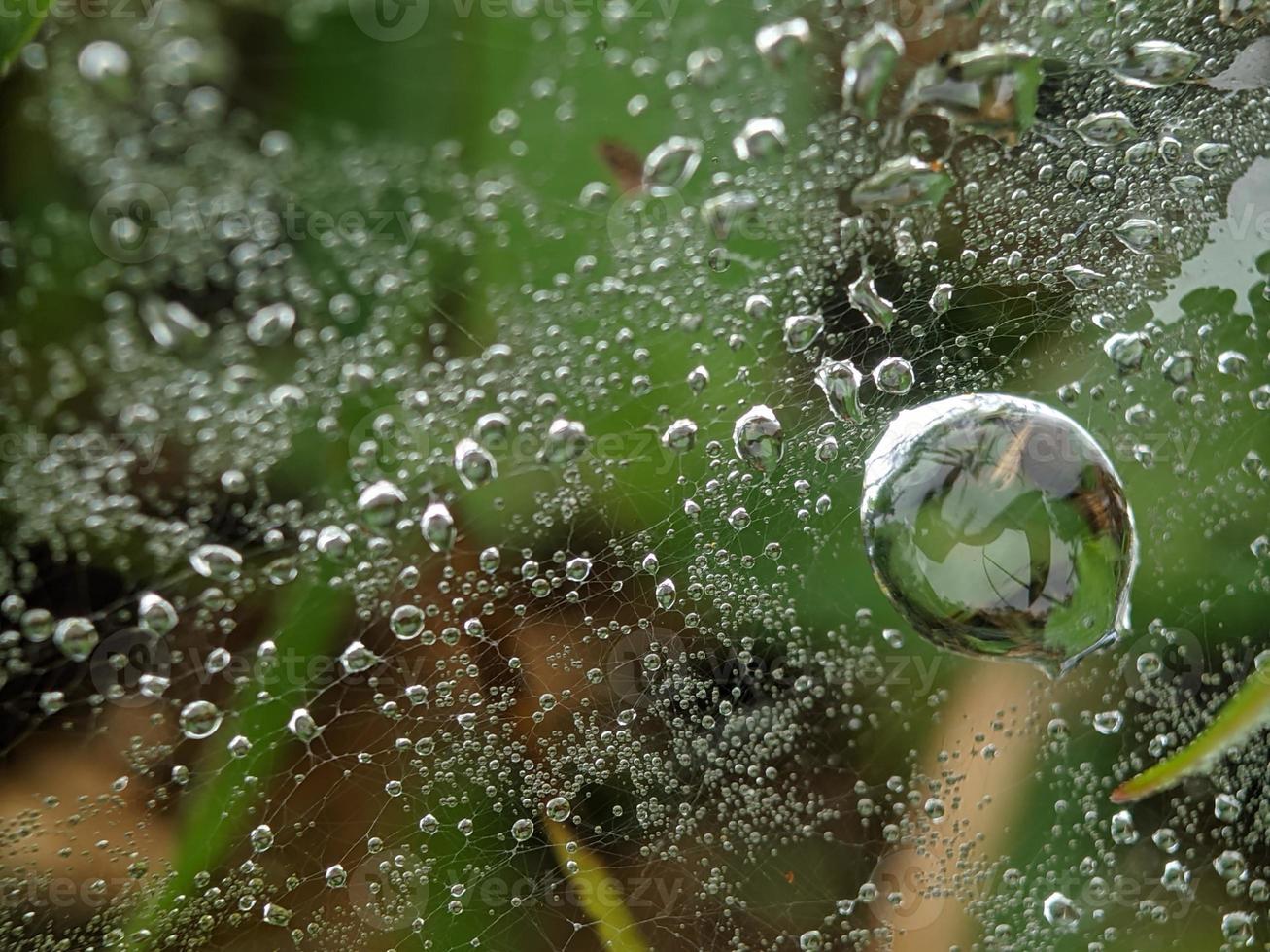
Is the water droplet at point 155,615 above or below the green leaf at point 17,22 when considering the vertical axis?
below

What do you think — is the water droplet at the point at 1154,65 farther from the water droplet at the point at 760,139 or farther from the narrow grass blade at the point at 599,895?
the narrow grass blade at the point at 599,895

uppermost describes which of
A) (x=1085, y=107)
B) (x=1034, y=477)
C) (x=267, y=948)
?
(x=1085, y=107)

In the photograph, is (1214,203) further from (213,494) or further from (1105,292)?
(213,494)

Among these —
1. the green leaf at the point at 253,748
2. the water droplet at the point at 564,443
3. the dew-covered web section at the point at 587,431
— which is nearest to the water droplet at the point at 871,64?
the dew-covered web section at the point at 587,431

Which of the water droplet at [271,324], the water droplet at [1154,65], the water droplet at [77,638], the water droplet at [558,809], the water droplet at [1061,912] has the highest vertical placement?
the water droplet at [1154,65]

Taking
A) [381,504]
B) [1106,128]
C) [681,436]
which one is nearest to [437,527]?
[381,504]

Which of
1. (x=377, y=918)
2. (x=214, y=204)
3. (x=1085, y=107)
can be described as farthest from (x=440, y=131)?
(x=377, y=918)
